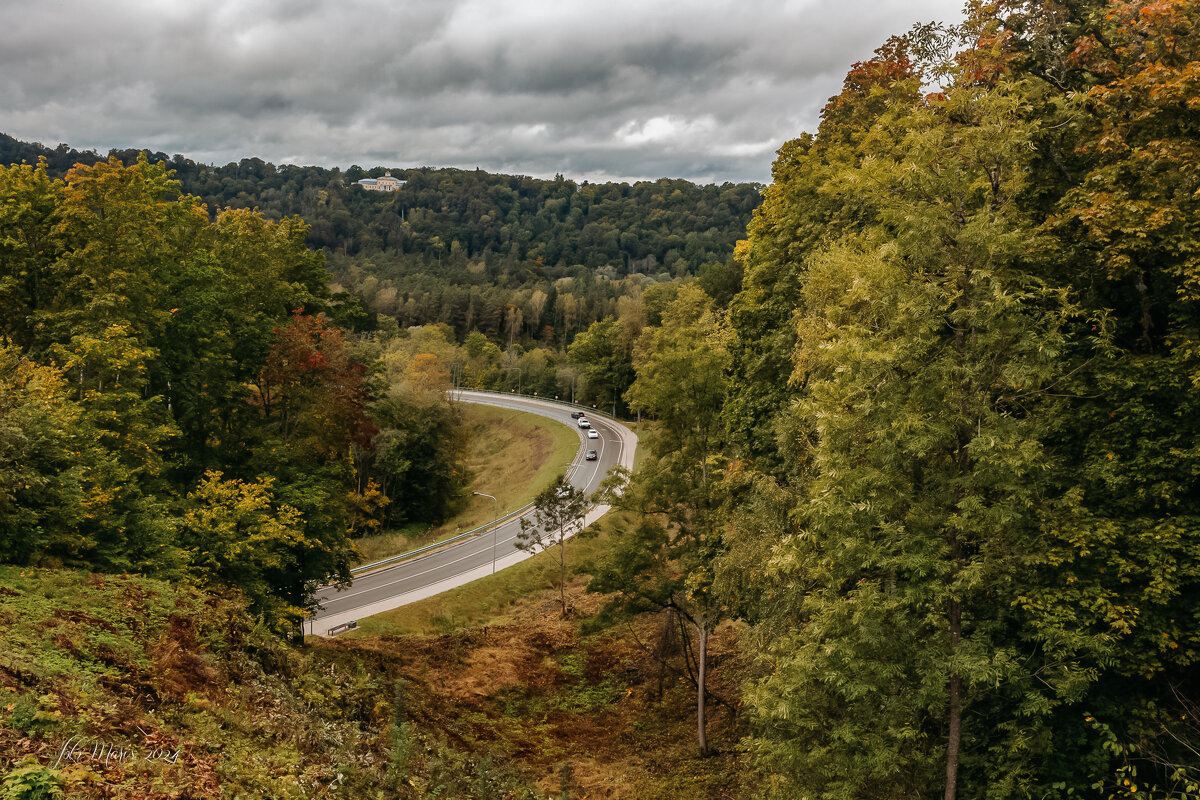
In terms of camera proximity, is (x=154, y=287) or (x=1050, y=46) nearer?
(x=1050, y=46)

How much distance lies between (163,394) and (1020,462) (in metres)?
25.3

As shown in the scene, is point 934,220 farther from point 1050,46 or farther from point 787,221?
point 787,221

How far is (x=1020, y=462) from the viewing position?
9.91 metres

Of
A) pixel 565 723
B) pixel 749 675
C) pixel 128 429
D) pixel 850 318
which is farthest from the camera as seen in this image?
pixel 565 723

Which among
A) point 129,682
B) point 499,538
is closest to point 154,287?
point 129,682

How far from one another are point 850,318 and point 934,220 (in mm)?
4402

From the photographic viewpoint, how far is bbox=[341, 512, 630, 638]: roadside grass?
1336 inches

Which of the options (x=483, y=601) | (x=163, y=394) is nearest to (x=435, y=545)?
(x=483, y=601)

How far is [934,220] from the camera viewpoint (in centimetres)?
1080

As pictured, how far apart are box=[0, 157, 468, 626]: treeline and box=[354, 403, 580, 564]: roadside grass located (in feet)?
69.2

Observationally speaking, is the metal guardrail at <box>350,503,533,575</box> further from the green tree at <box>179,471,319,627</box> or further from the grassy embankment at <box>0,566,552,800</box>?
the grassy embankment at <box>0,566,552,800</box>

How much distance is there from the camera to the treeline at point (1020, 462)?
35.2 feet

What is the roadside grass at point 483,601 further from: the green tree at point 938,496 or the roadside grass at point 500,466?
the green tree at point 938,496

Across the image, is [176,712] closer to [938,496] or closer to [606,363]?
[938,496]
